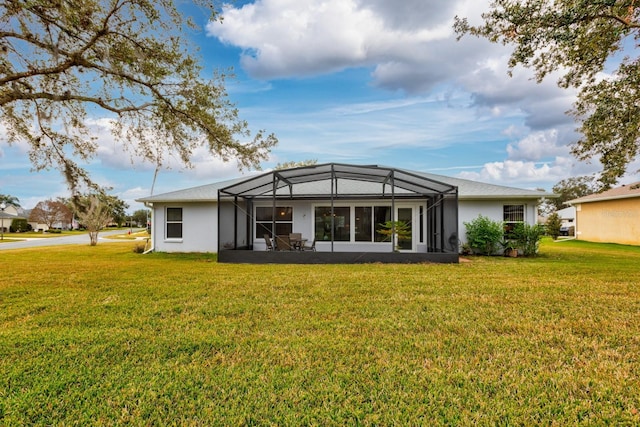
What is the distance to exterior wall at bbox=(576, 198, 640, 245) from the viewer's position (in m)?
19.4

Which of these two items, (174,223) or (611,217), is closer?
(174,223)

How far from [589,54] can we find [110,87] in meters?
13.2

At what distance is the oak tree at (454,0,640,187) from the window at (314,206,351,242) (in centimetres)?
753

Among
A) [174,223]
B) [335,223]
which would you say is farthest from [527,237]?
[174,223]

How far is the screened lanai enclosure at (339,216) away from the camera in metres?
11.9

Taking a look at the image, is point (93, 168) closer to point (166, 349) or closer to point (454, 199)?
point (166, 349)

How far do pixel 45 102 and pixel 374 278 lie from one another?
34.1 feet

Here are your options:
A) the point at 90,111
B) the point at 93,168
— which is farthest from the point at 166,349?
the point at 90,111

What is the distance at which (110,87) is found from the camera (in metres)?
9.54

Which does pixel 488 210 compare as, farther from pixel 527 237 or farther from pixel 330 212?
pixel 330 212

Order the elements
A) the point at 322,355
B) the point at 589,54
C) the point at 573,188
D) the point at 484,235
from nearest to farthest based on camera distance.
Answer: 1. the point at 322,355
2. the point at 589,54
3. the point at 484,235
4. the point at 573,188

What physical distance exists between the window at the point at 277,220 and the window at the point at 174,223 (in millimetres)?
3564

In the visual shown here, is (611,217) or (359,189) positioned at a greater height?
(359,189)

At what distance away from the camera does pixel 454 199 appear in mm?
11195
